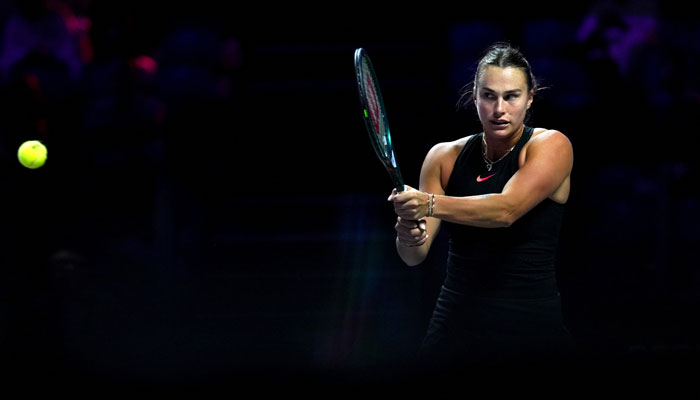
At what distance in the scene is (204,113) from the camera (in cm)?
477

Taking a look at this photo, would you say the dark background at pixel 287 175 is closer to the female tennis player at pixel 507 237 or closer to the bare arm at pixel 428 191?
the bare arm at pixel 428 191

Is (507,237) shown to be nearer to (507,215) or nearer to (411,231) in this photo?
(507,215)

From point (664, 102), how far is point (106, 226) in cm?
320

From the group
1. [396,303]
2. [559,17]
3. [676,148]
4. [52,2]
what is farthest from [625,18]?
[52,2]

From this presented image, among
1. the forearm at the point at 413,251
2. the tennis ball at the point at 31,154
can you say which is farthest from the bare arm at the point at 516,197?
the tennis ball at the point at 31,154

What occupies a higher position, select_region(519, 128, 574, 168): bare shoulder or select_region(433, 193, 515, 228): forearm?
select_region(519, 128, 574, 168): bare shoulder

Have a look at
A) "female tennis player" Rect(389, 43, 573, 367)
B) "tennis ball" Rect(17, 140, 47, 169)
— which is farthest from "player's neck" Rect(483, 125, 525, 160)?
"tennis ball" Rect(17, 140, 47, 169)

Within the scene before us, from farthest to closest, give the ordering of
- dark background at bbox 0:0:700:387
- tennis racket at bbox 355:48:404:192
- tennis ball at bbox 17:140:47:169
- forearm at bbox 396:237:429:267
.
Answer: dark background at bbox 0:0:700:387, tennis ball at bbox 17:140:47:169, forearm at bbox 396:237:429:267, tennis racket at bbox 355:48:404:192

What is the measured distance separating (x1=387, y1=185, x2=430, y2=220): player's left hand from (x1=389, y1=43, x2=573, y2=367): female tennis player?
1.9 inches

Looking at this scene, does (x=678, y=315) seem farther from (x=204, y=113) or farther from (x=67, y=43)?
(x=67, y=43)

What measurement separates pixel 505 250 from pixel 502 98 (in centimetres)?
Answer: 38

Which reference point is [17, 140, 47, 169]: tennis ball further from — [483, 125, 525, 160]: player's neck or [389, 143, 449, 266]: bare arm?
[483, 125, 525, 160]: player's neck

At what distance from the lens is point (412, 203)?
2.02 metres

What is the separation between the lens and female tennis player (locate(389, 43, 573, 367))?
2148 millimetres
